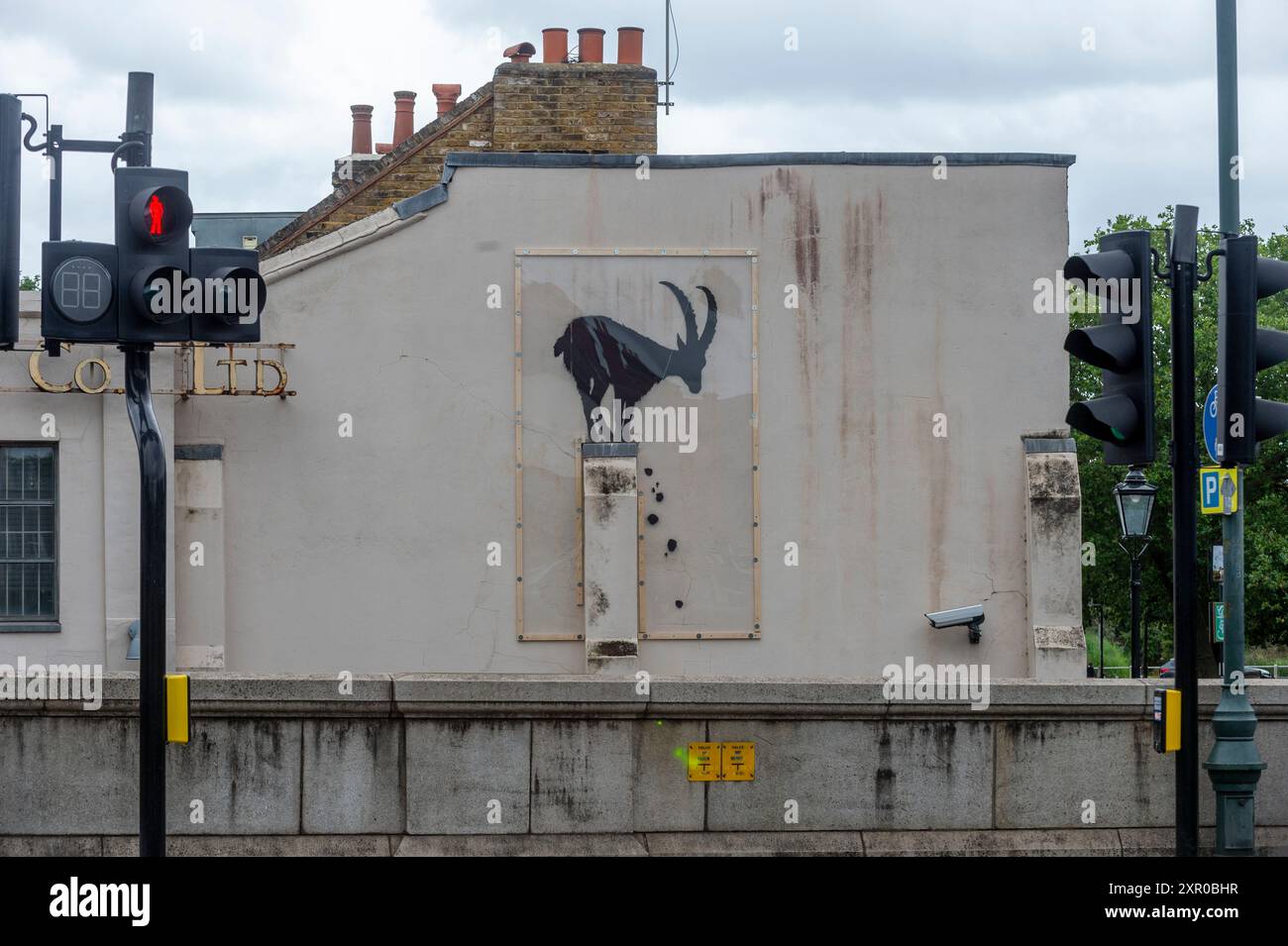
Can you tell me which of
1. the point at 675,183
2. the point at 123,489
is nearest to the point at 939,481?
the point at 675,183

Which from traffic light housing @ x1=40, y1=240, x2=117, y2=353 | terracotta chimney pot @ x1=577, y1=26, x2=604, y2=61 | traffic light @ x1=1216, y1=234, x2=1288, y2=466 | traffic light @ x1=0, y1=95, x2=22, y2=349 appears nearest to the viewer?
traffic light housing @ x1=40, y1=240, x2=117, y2=353

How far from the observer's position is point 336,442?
18781 millimetres

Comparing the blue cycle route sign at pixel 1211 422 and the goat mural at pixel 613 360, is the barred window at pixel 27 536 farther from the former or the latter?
the blue cycle route sign at pixel 1211 422

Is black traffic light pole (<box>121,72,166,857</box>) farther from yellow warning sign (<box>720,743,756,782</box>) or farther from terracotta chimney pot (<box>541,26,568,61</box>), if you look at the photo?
terracotta chimney pot (<box>541,26,568,61</box>)

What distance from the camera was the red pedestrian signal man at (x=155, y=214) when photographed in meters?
7.48

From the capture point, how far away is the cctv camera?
19000 mm

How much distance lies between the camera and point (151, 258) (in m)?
7.48

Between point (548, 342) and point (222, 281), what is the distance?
11.5 m

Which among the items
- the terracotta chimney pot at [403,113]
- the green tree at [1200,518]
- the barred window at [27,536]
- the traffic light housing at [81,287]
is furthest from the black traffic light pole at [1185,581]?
the green tree at [1200,518]

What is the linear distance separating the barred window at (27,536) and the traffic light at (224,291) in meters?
11.8

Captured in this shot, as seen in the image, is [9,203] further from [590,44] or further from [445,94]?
[445,94]

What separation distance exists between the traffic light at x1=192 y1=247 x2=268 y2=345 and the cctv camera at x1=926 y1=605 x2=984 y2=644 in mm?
12707

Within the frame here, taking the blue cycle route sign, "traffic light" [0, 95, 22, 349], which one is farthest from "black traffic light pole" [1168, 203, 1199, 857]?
"traffic light" [0, 95, 22, 349]

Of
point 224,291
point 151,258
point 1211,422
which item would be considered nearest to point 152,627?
point 224,291
